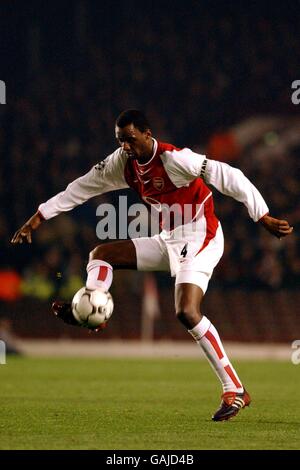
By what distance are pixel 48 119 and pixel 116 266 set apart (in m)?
18.5

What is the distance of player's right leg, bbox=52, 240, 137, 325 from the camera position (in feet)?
26.4

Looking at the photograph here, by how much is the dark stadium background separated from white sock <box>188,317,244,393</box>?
40.5 feet

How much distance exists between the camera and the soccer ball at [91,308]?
7.71 metres

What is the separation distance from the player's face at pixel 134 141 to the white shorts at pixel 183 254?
0.71 meters

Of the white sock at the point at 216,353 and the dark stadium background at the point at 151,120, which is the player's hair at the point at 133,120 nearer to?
the white sock at the point at 216,353

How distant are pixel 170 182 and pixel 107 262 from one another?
800 mm

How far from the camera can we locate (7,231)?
22.4 meters

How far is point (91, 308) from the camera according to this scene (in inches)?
303

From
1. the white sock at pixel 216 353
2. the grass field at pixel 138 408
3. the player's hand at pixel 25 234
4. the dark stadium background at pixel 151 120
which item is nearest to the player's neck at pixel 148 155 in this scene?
the player's hand at pixel 25 234
